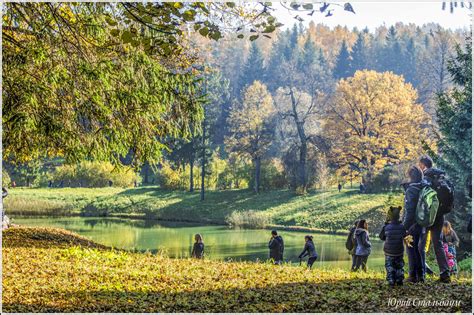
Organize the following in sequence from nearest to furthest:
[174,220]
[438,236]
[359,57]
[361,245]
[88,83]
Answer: [438,236]
[88,83]
[361,245]
[174,220]
[359,57]

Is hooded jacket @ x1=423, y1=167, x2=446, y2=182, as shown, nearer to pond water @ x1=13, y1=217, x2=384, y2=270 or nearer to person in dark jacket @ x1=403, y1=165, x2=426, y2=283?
person in dark jacket @ x1=403, y1=165, x2=426, y2=283

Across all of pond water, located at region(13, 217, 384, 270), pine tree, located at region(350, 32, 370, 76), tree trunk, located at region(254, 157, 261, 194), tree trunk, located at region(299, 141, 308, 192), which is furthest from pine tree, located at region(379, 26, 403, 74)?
pond water, located at region(13, 217, 384, 270)

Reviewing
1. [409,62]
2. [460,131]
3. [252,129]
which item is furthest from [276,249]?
[409,62]

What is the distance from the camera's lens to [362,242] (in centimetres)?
1383

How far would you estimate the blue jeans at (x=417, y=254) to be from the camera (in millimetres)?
8945

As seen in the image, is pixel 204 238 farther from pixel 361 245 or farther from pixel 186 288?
pixel 186 288

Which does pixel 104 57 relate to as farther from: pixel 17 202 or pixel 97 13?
pixel 17 202

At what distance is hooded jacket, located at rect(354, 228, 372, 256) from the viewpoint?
44.8 feet

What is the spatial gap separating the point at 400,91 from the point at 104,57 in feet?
118

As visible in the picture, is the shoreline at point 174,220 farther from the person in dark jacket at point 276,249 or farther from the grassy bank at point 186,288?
the grassy bank at point 186,288

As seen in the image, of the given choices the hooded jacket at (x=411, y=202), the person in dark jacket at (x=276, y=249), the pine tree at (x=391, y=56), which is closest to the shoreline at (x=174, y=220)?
the person in dark jacket at (x=276, y=249)

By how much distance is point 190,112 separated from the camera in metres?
12.0

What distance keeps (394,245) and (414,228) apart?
0.39m

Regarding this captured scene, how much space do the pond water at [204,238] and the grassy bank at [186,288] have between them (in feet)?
27.2
